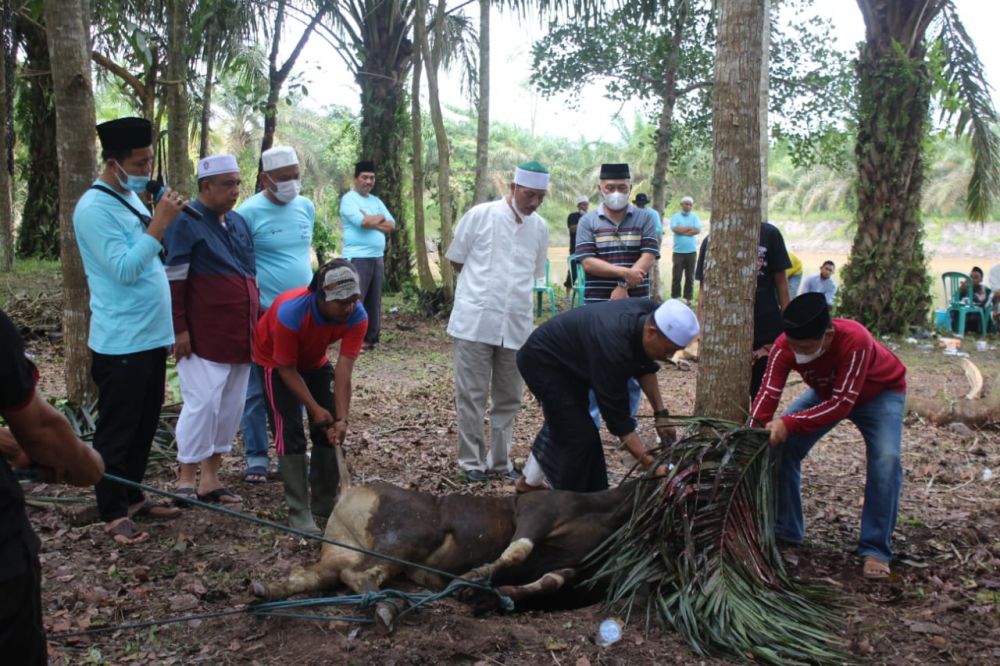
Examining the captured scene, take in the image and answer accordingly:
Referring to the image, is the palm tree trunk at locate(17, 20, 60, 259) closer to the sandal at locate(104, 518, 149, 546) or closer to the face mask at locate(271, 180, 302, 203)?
the face mask at locate(271, 180, 302, 203)

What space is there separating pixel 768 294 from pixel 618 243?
1.15m

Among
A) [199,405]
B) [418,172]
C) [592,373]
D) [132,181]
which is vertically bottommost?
[199,405]

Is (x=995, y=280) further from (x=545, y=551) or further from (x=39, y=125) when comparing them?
(x=39, y=125)

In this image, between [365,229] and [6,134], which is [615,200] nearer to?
[365,229]

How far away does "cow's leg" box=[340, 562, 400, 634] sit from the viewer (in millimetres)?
3949

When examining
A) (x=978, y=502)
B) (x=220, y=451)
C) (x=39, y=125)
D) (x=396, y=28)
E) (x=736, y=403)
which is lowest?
(x=978, y=502)

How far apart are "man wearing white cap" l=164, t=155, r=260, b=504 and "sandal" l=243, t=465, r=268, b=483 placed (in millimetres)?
672

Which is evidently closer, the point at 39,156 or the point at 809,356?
the point at 809,356

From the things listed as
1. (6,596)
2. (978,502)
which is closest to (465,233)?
(978,502)

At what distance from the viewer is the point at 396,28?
15.1 m

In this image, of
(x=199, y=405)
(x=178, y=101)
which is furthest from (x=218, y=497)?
(x=178, y=101)

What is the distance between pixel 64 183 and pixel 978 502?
256 inches

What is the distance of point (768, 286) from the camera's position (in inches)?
250

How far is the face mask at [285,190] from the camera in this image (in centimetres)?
609
